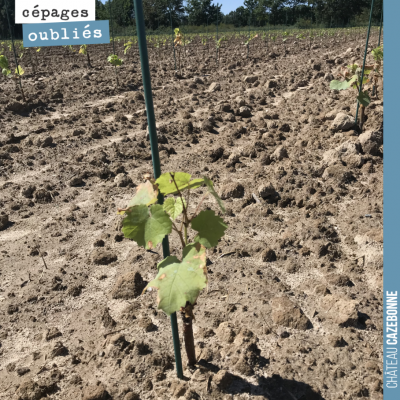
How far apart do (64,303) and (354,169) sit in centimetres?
327

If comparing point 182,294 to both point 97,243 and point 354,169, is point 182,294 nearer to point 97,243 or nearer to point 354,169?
point 97,243

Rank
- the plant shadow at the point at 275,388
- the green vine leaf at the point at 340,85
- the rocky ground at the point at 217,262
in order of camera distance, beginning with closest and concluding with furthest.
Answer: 1. the plant shadow at the point at 275,388
2. the rocky ground at the point at 217,262
3. the green vine leaf at the point at 340,85

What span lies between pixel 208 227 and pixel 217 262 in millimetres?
1552

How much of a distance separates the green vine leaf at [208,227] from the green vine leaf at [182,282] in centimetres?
8

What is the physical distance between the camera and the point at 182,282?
1540 millimetres

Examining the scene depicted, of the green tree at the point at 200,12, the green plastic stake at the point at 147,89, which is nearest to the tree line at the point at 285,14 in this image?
the green tree at the point at 200,12

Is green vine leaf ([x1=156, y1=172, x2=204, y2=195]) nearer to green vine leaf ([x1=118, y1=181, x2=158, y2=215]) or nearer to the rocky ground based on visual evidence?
green vine leaf ([x1=118, y1=181, x2=158, y2=215])

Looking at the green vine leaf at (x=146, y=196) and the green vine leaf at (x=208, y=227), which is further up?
the green vine leaf at (x=146, y=196)

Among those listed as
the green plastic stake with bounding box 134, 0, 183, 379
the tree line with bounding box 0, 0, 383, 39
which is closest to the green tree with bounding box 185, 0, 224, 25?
the tree line with bounding box 0, 0, 383, 39

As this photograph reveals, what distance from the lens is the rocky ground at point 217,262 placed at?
2.24m

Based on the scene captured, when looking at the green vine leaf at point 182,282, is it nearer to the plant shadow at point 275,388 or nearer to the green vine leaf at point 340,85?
the plant shadow at point 275,388

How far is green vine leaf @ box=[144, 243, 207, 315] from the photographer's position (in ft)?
4.95

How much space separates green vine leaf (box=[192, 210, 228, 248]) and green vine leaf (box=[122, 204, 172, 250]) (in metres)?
0.15

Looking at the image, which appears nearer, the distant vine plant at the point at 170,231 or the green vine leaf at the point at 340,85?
the distant vine plant at the point at 170,231
